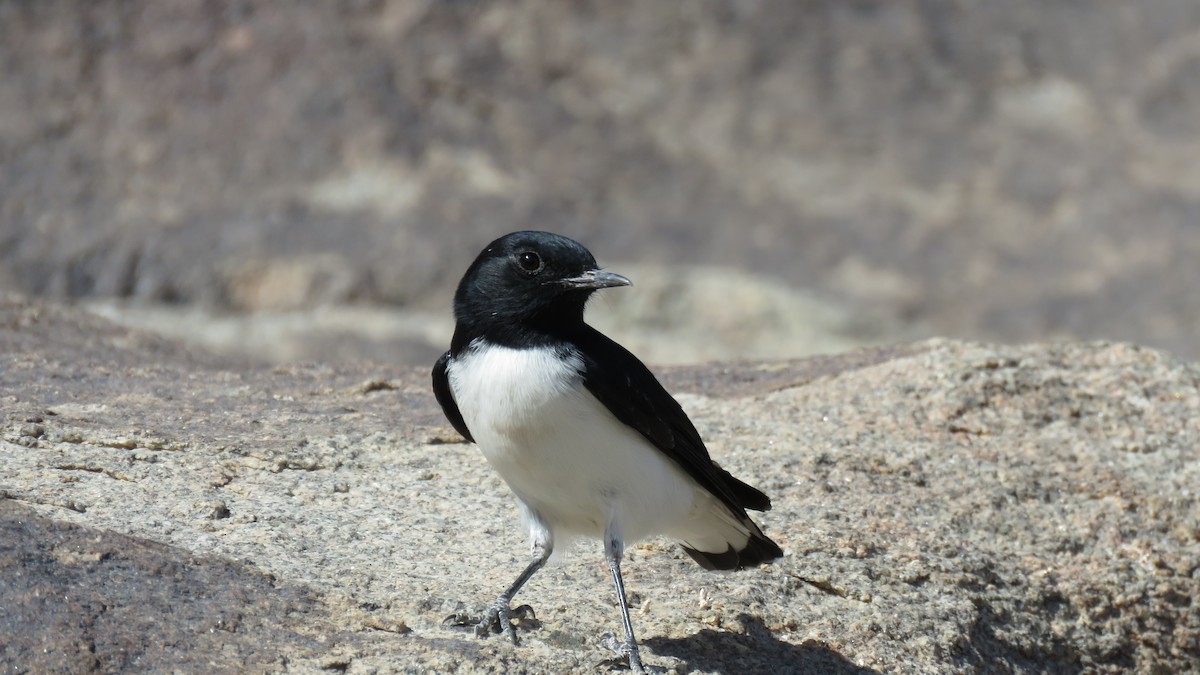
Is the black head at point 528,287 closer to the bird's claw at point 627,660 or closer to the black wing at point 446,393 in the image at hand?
the black wing at point 446,393

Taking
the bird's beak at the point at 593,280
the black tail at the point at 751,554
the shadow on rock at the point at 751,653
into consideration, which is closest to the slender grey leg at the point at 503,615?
the shadow on rock at the point at 751,653

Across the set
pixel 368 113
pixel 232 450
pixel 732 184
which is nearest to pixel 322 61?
pixel 368 113

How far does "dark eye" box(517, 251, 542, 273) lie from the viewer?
5090 millimetres

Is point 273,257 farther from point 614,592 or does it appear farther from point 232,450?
point 614,592

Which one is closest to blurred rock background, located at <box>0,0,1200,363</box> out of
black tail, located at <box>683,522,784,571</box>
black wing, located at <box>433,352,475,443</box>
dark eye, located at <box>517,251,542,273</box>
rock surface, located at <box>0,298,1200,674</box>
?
rock surface, located at <box>0,298,1200,674</box>

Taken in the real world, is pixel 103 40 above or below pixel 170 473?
above

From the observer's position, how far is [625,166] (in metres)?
10.9

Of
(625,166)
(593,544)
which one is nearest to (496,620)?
(593,544)

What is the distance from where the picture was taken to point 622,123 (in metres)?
11.1

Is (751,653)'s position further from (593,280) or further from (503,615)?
(593,280)

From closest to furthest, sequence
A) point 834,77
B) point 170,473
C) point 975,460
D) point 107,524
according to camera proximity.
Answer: point 107,524, point 170,473, point 975,460, point 834,77

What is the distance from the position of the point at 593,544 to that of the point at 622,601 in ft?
3.00

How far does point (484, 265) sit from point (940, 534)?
2.19m

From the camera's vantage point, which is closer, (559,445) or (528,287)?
Answer: (559,445)
